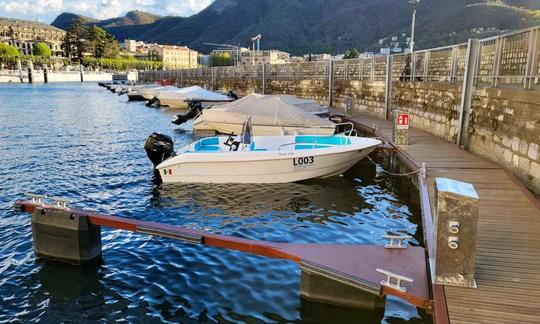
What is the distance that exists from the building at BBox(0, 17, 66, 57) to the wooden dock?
624ft

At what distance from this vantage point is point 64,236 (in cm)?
751

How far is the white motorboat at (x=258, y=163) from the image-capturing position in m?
12.3

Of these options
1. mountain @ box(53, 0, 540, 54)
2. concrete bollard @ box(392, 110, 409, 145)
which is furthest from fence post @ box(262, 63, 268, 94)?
mountain @ box(53, 0, 540, 54)

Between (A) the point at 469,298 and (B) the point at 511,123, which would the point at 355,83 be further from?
(A) the point at 469,298

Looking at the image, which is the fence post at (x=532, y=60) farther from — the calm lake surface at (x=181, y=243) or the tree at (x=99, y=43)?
the tree at (x=99, y=43)

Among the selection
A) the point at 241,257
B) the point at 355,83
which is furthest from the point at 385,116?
the point at 241,257

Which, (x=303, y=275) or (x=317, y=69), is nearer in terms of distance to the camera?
(x=303, y=275)

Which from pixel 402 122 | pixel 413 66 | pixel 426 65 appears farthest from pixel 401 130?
pixel 413 66

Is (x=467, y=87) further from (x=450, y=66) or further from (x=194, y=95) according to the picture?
(x=194, y=95)

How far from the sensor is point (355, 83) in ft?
89.9

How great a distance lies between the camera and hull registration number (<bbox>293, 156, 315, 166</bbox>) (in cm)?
1246

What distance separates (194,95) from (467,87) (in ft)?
91.8

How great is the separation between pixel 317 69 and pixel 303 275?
28.9 meters

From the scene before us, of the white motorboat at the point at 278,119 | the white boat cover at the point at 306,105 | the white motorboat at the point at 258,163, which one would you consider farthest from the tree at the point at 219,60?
the white motorboat at the point at 258,163
